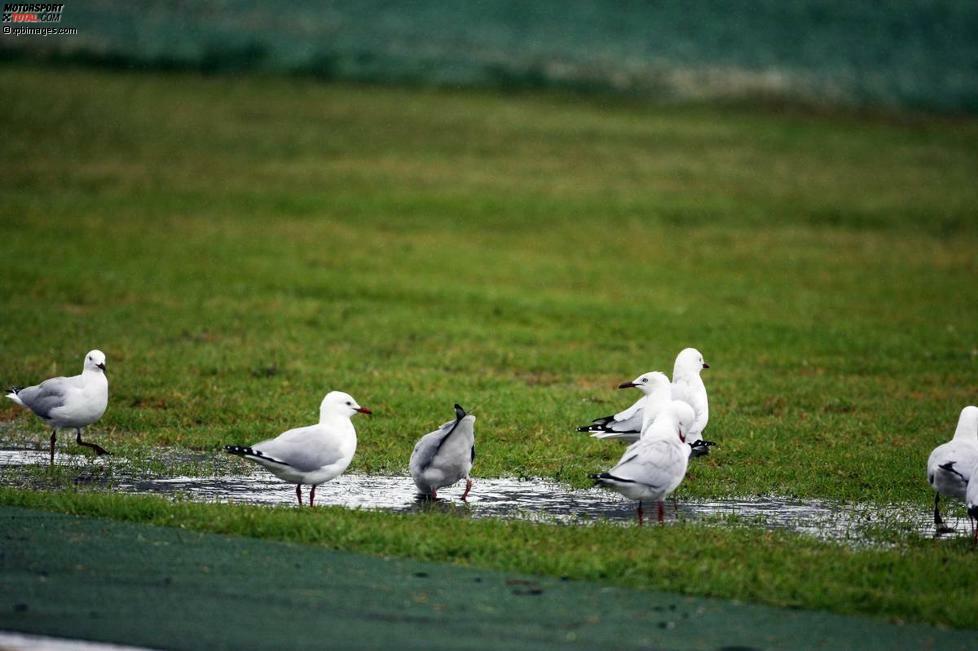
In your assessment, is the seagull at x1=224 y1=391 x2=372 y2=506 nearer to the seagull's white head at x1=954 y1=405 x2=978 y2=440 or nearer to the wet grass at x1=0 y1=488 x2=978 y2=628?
the wet grass at x1=0 y1=488 x2=978 y2=628

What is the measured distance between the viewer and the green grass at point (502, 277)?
1499cm

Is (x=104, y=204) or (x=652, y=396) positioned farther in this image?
(x=104, y=204)

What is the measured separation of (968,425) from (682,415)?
105 inches

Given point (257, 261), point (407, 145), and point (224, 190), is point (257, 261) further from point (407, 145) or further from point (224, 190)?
point (407, 145)

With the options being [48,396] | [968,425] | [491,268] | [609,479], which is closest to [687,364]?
[968,425]

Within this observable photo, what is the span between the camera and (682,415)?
41.7 ft

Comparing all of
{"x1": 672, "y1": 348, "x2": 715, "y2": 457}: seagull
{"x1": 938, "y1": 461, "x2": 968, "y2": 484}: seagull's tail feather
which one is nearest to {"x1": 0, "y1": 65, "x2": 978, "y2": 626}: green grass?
{"x1": 672, "y1": 348, "x2": 715, "y2": 457}: seagull

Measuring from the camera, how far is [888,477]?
13820 mm

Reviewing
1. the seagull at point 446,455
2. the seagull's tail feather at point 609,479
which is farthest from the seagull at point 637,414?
the seagull's tail feather at point 609,479

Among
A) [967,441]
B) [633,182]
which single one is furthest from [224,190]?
[967,441]

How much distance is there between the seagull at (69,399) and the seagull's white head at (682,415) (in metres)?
5.72

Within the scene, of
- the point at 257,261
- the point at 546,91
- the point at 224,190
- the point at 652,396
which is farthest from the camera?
the point at 546,91

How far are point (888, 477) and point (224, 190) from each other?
26.5m

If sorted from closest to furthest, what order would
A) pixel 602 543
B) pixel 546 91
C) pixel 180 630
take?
pixel 180 630 → pixel 602 543 → pixel 546 91
